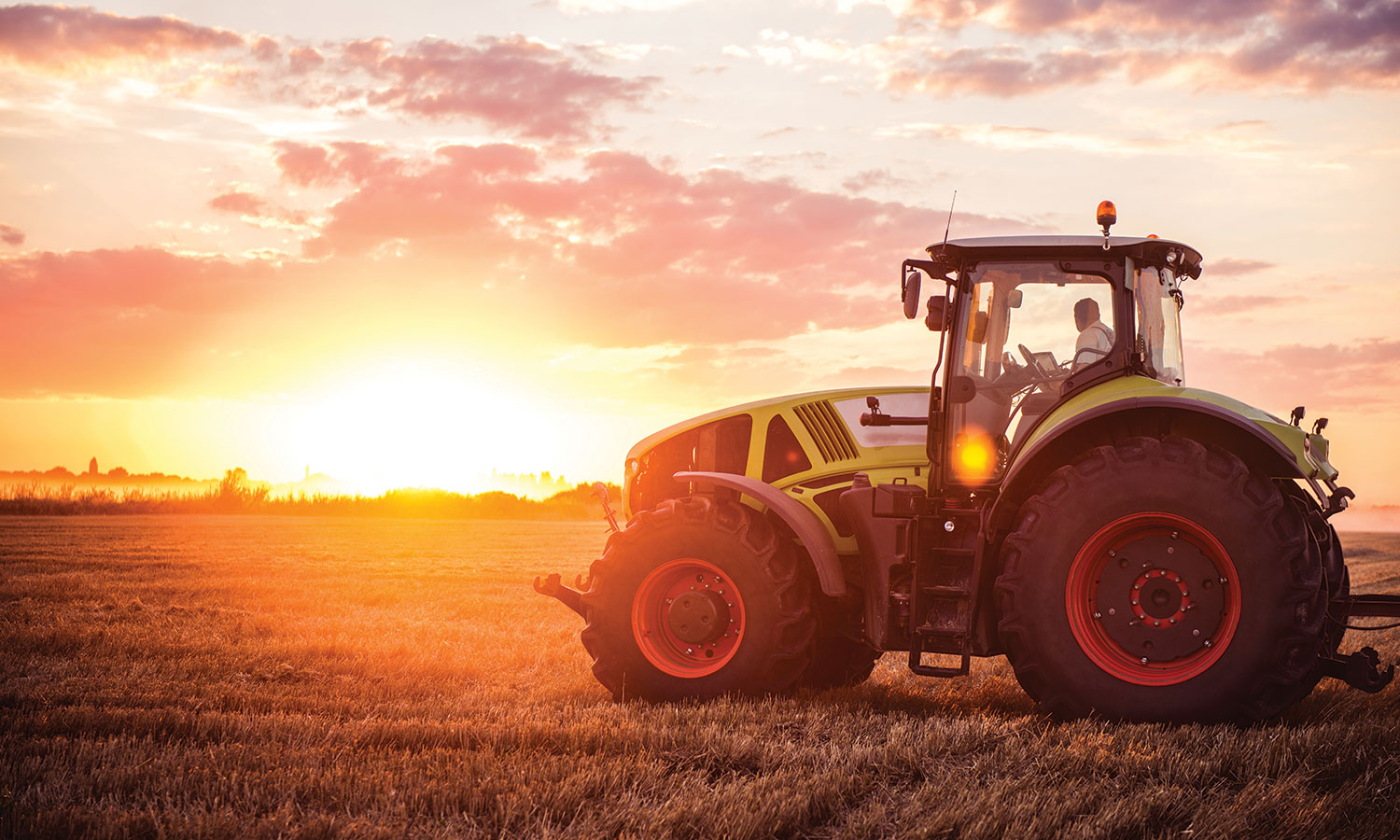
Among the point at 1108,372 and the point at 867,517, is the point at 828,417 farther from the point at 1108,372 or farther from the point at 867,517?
the point at 1108,372

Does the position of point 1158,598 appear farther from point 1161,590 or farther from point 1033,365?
point 1033,365

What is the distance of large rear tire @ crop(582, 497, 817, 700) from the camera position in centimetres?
739

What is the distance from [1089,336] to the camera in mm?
7152

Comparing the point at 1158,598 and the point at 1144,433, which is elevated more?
the point at 1144,433

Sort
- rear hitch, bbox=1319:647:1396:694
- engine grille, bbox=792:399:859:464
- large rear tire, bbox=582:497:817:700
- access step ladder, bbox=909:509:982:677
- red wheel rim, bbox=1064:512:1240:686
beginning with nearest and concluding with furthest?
1. rear hitch, bbox=1319:647:1396:694
2. red wheel rim, bbox=1064:512:1240:686
3. access step ladder, bbox=909:509:982:677
4. large rear tire, bbox=582:497:817:700
5. engine grille, bbox=792:399:859:464

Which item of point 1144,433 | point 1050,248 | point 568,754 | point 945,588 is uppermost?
point 1050,248

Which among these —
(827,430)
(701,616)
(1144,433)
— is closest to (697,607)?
(701,616)

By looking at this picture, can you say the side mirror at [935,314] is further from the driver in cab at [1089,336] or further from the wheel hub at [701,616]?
the wheel hub at [701,616]

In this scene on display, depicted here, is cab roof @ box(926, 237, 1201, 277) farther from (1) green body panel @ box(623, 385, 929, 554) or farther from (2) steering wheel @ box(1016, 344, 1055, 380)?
(1) green body panel @ box(623, 385, 929, 554)

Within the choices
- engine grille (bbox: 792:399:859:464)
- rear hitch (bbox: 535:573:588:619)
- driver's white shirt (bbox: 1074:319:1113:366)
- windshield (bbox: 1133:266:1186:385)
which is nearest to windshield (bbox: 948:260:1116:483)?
driver's white shirt (bbox: 1074:319:1113:366)

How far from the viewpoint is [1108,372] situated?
22.8 feet

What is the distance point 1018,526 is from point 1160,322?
2.04 meters

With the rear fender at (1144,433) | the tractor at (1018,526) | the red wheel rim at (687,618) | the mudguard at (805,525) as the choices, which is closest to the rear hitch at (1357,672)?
the tractor at (1018,526)

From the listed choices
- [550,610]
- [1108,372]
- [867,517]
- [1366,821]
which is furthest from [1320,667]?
[550,610]
